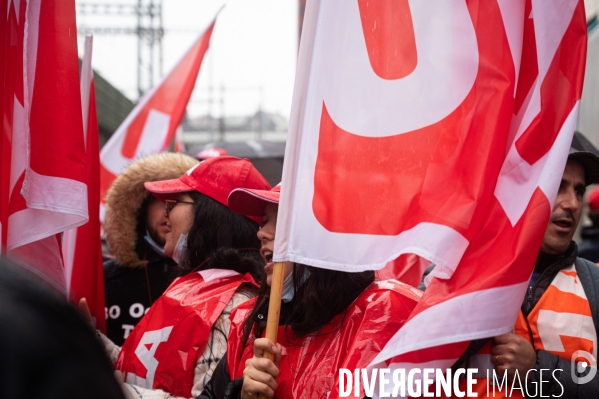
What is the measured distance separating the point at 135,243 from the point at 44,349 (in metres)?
3.24

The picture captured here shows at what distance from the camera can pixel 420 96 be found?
2.10 meters

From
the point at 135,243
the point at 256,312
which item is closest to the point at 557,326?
the point at 256,312

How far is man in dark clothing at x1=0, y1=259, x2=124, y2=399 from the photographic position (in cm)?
82

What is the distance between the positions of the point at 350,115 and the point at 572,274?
99cm

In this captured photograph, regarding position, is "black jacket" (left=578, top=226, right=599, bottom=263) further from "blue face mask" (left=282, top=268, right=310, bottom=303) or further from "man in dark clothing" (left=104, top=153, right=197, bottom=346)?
"blue face mask" (left=282, top=268, right=310, bottom=303)

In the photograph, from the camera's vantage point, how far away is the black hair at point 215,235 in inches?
129

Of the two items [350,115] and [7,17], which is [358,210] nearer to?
[350,115]

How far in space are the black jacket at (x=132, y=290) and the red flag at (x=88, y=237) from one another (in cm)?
39

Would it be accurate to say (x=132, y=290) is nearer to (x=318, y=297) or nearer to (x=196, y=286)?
(x=196, y=286)

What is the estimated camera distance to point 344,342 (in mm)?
2174

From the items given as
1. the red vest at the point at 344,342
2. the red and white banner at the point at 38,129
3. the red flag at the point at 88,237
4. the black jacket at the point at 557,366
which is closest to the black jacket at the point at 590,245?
the black jacket at the point at 557,366

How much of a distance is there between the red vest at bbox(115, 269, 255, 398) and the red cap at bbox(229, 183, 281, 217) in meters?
0.37

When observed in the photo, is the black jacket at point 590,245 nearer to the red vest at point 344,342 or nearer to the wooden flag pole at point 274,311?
the red vest at point 344,342

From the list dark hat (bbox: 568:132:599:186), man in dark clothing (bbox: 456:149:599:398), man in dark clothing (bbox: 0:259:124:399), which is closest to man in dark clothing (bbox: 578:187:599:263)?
dark hat (bbox: 568:132:599:186)
